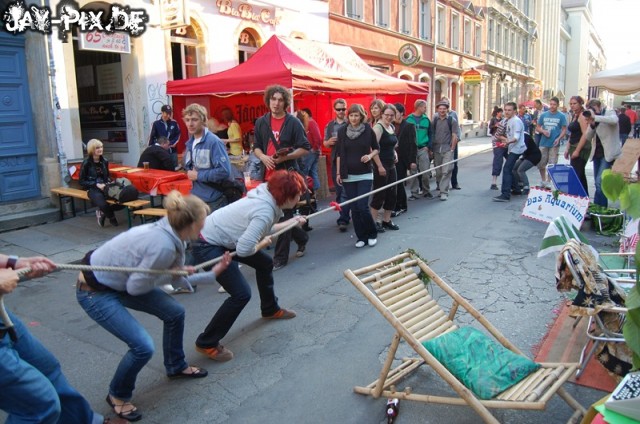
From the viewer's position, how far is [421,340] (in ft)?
10.5

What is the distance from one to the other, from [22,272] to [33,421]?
663mm

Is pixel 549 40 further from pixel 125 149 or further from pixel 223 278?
pixel 223 278

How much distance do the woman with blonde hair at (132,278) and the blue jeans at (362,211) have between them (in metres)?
3.69

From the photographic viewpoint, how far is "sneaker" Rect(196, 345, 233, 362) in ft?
12.6

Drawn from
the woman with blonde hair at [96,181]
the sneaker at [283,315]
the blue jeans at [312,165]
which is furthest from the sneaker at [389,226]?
the woman with blonde hair at [96,181]

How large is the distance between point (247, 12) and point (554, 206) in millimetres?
8767

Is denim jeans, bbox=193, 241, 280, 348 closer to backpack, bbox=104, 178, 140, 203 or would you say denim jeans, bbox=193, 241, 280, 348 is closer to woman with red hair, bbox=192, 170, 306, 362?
woman with red hair, bbox=192, 170, 306, 362

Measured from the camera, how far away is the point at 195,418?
317cm

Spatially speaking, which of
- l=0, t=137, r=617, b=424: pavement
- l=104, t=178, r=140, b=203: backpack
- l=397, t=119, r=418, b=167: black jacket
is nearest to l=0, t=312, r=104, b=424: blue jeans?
l=0, t=137, r=617, b=424: pavement

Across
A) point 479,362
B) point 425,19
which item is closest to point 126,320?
point 479,362

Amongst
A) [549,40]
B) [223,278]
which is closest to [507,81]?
A: [549,40]

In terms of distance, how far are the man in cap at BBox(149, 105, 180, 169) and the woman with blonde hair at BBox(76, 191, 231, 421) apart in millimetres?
6819

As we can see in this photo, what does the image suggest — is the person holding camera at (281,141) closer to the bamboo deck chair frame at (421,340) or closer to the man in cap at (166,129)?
the bamboo deck chair frame at (421,340)

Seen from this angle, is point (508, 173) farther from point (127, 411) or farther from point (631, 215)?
point (127, 411)
